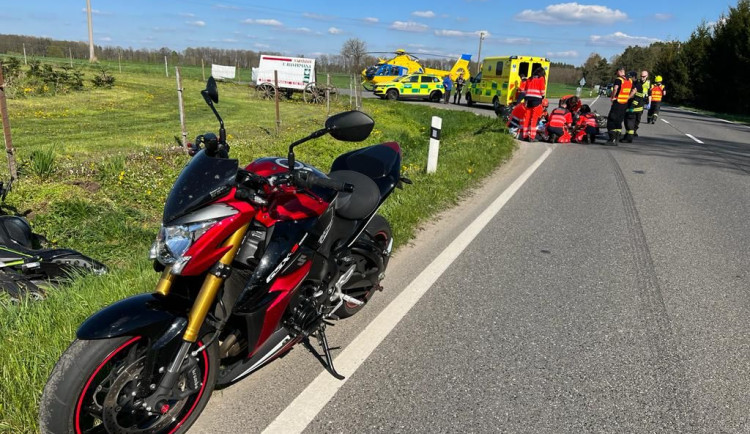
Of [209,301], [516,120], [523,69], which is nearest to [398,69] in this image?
[523,69]

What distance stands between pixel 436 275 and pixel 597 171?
6.59m

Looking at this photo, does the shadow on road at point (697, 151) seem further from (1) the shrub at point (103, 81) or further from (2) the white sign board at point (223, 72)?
(2) the white sign board at point (223, 72)

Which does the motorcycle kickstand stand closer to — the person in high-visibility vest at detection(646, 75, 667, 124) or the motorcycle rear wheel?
the motorcycle rear wheel

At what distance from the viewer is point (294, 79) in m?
26.7

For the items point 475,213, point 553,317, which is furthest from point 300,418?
point 475,213

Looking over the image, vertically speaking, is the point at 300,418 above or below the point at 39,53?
below

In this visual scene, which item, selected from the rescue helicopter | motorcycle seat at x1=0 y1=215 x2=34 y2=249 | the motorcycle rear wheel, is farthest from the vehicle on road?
motorcycle seat at x1=0 y1=215 x2=34 y2=249

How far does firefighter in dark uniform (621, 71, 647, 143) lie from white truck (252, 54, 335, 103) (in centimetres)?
1583

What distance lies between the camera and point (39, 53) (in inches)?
1827

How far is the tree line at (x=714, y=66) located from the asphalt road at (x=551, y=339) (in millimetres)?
38611

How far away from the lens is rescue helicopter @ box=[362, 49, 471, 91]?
3334cm

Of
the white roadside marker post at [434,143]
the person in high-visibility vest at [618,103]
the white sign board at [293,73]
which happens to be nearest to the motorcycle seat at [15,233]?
the white roadside marker post at [434,143]

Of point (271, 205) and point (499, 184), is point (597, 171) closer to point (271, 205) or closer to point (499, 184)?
point (499, 184)

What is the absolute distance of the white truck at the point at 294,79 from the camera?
2630 centimetres
